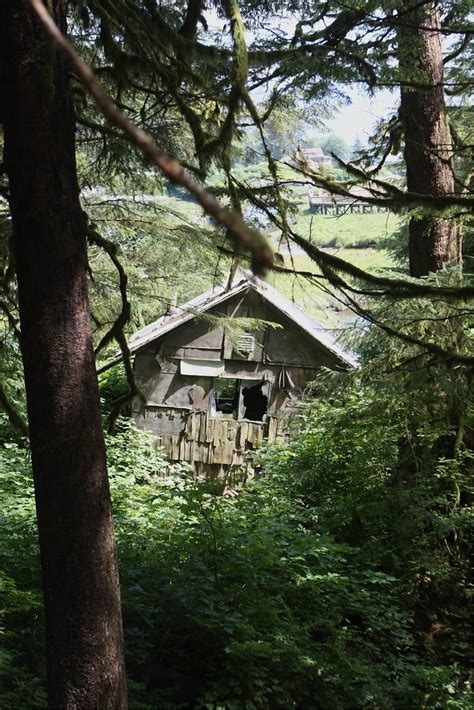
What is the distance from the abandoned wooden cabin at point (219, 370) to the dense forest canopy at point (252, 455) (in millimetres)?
5651

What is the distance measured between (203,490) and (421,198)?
321 centimetres

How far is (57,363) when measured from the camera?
3.62 metres

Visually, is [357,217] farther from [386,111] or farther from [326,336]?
[386,111]

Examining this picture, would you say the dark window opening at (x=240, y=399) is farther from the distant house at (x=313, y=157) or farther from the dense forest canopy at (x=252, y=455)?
the dense forest canopy at (x=252, y=455)

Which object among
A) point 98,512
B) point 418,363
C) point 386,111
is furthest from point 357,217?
point 98,512

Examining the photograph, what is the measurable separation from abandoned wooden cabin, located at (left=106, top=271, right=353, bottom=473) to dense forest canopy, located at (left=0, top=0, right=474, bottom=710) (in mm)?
5651

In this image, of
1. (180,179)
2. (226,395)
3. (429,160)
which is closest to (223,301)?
(226,395)

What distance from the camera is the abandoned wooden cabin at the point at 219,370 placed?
56.5 feet

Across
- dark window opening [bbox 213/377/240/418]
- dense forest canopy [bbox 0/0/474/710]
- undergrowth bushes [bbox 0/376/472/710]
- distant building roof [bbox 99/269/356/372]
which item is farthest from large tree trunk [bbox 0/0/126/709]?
dark window opening [bbox 213/377/240/418]

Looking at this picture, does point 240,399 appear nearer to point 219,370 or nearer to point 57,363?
point 219,370

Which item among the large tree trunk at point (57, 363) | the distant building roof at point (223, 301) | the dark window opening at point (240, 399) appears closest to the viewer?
the large tree trunk at point (57, 363)

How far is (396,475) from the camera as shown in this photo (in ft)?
27.6

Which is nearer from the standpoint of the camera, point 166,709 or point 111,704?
point 111,704

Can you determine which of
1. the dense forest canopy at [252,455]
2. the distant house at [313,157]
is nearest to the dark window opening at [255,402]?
the distant house at [313,157]
